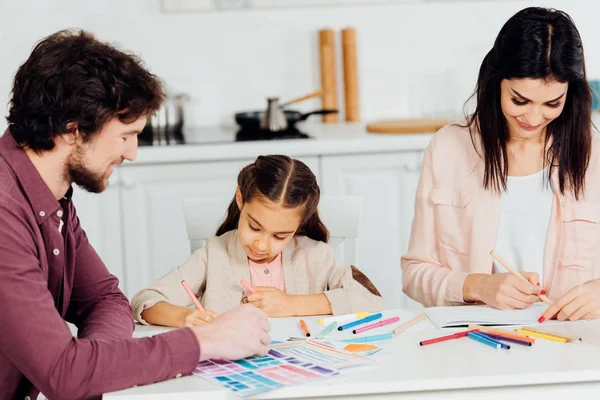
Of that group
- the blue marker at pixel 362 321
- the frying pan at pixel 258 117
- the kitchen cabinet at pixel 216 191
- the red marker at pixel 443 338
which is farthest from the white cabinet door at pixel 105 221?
the red marker at pixel 443 338

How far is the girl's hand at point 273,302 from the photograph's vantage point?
206 centimetres

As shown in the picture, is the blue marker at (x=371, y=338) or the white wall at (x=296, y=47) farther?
the white wall at (x=296, y=47)

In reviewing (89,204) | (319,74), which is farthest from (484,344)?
(319,74)

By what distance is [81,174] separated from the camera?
5.27 feet

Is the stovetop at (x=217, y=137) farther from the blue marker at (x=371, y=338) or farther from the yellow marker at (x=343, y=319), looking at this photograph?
the blue marker at (x=371, y=338)

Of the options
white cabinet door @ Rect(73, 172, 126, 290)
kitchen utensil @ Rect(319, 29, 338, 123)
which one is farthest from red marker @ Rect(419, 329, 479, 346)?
kitchen utensil @ Rect(319, 29, 338, 123)

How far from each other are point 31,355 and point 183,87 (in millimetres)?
2843

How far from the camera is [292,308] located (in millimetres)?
2082

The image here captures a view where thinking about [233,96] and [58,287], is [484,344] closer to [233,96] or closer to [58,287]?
[58,287]

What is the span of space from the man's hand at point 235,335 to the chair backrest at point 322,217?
0.85 m

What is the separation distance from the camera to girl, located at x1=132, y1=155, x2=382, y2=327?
211 cm

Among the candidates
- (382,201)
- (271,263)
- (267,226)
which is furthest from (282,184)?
(382,201)

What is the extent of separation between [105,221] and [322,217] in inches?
54.7

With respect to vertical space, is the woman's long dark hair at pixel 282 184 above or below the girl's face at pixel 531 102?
below
